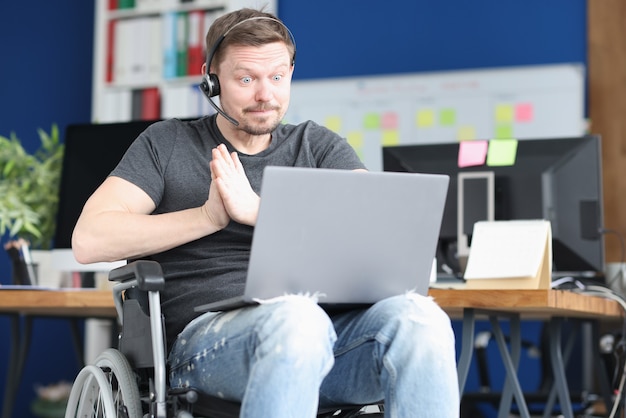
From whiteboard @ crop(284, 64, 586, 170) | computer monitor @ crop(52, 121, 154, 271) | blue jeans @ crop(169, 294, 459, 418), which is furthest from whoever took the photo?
whiteboard @ crop(284, 64, 586, 170)

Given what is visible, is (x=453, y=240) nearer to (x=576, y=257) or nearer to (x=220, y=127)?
(x=576, y=257)

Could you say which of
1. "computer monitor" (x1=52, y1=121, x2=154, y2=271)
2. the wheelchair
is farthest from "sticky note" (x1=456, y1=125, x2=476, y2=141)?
the wheelchair

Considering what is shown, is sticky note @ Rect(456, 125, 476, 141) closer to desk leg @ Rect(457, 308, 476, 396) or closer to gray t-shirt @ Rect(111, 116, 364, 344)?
desk leg @ Rect(457, 308, 476, 396)

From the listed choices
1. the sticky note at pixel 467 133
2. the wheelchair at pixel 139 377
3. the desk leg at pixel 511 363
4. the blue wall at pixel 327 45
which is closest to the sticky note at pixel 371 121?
the blue wall at pixel 327 45

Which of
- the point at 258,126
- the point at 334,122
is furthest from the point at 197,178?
the point at 334,122

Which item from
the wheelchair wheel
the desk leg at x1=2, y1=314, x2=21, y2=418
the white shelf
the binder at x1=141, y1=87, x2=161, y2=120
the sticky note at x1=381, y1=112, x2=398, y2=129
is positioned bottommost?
the desk leg at x1=2, y1=314, x2=21, y2=418

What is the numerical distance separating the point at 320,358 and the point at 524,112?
3307 mm

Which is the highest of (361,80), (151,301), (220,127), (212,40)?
(361,80)

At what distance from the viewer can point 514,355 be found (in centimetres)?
266

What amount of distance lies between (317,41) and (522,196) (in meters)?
2.65

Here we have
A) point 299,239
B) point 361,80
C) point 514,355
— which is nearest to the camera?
→ point 299,239

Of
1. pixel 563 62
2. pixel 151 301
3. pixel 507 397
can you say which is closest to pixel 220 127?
pixel 151 301

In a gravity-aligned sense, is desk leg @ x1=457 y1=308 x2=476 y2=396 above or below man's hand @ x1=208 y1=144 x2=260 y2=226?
below

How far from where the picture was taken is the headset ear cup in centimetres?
201
